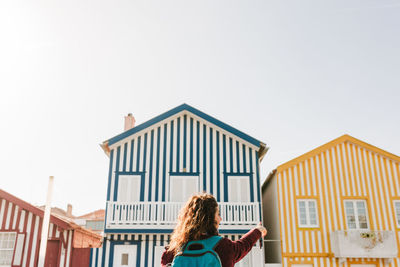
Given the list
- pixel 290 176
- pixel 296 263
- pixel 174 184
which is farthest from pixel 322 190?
pixel 174 184

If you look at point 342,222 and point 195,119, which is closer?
point 342,222

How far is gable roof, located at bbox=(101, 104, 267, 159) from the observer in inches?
671

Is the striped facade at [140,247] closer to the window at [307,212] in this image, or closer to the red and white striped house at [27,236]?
the red and white striped house at [27,236]

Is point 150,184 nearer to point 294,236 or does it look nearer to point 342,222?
point 294,236

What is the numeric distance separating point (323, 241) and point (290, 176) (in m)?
2.92

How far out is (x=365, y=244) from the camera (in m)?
15.1

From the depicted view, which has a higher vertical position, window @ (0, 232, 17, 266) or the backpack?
window @ (0, 232, 17, 266)

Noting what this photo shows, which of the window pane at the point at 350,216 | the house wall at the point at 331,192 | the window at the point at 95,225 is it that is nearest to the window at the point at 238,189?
the house wall at the point at 331,192

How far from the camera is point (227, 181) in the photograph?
656 inches

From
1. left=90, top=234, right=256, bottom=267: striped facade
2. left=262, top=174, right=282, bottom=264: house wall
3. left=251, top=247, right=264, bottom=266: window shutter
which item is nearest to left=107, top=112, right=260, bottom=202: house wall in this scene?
left=262, top=174, right=282, bottom=264: house wall

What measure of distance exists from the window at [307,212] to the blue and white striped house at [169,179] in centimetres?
177

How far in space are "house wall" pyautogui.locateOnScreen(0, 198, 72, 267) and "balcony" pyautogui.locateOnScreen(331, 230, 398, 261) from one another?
36.9 ft

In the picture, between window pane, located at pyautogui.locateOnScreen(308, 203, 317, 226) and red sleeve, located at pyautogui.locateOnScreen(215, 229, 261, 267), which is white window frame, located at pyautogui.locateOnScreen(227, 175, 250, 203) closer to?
window pane, located at pyautogui.locateOnScreen(308, 203, 317, 226)

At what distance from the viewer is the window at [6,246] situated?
15.6 meters
